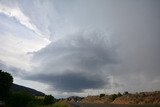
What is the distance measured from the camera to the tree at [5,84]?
136 meters

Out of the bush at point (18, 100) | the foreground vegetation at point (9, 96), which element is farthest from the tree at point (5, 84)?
the bush at point (18, 100)

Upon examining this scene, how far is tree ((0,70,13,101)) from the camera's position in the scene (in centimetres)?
13562

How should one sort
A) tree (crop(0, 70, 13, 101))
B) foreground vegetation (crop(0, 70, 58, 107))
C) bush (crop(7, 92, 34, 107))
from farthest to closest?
tree (crop(0, 70, 13, 101)) < foreground vegetation (crop(0, 70, 58, 107)) < bush (crop(7, 92, 34, 107))

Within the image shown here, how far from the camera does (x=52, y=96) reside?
647 ft

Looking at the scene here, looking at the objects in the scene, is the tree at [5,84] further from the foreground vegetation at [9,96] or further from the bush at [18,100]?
the bush at [18,100]

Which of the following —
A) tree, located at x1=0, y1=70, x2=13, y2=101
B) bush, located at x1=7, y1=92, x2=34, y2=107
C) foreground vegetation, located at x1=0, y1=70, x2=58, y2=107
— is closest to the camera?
bush, located at x1=7, y1=92, x2=34, y2=107

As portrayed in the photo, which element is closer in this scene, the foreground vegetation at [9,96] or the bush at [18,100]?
the bush at [18,100]

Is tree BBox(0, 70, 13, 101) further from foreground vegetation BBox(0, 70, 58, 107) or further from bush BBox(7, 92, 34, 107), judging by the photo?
bush BBox(7, 92, 34, 107)

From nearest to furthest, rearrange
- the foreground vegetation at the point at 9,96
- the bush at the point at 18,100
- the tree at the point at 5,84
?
1. the bush at the point at 18,100
2. the foreground vegetation at the point at 9,96
3. the tree at the point at 5,84

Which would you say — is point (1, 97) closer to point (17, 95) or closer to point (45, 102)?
point (17, 95)

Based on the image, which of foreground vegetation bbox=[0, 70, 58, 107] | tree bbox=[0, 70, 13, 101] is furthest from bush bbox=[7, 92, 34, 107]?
tree bbox=[0, 70, 13, 101]

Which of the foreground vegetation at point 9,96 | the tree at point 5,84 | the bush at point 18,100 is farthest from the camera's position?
A: the tree at point 5,84

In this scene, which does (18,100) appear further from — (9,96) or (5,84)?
(5,84)

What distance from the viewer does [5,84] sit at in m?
139
